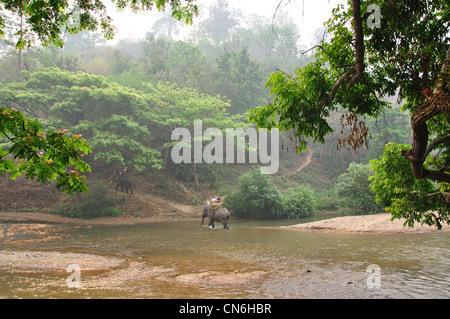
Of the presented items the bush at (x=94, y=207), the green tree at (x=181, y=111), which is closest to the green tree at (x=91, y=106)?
the green tree at (x=181, y=111)

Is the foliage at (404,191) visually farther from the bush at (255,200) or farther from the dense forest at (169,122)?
the bush at (255,200)

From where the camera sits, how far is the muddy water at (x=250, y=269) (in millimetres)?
5387

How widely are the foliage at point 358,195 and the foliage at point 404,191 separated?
12.6m

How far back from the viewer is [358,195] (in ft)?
63.8

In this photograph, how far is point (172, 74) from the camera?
3203 centimetres

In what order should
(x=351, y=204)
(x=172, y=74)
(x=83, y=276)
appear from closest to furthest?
(x=83, y=276), (x=351, y=204), (x=172, y=74)

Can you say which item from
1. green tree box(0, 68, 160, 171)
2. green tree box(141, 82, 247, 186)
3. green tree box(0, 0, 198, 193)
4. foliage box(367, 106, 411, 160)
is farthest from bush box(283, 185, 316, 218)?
green tree box(0, 0, 198, 193)

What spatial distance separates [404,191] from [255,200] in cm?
1476

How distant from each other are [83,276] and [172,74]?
1090 inches

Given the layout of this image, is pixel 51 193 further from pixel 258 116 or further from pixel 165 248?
pixel 258 116

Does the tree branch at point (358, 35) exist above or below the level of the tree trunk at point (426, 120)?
above

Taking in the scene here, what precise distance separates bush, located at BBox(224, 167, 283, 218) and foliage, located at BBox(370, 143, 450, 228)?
1419 centimetres

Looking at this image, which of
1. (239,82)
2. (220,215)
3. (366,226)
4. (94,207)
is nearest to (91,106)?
(94,207)

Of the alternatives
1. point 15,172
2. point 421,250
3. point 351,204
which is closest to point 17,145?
point 15,172
